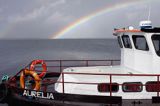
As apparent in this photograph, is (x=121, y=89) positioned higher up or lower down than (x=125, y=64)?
lower down

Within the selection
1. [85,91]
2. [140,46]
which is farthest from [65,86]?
[140,46]

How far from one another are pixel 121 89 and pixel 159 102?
151 cm

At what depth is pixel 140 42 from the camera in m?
12.1

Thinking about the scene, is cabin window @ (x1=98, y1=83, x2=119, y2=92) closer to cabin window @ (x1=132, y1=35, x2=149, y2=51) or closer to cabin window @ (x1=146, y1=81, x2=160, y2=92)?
cabin window @ (x1=146, y1=81, x2=160, y2=92)

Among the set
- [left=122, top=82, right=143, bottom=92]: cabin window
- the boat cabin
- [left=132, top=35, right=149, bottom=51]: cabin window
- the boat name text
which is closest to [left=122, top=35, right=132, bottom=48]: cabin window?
the boat cabin

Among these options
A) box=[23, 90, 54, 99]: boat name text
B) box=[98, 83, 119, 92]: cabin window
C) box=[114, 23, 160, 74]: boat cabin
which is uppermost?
box=[114, 23, 160, 74]: boat cabin

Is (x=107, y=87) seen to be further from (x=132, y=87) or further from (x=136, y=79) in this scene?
(x=136, y=79)

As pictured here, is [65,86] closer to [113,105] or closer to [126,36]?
[113,105]

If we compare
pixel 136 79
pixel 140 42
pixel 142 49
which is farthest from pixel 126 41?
pixel 136 79

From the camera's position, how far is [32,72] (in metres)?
12.7

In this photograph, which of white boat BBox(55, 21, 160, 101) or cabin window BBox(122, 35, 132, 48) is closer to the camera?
white boat BBox(55, 21, 160, 101)

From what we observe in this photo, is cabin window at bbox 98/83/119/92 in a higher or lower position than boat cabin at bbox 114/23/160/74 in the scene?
lower

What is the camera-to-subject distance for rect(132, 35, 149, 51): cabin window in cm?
1165

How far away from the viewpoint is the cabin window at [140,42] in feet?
38.2
